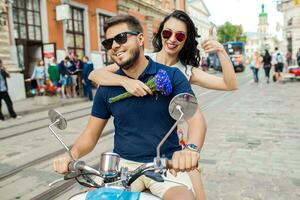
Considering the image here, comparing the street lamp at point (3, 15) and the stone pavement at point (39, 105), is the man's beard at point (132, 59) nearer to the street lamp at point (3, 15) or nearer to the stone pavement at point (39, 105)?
the stone pavement at point (39, 105)

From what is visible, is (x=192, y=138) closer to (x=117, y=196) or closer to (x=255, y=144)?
(x=117, y=196)

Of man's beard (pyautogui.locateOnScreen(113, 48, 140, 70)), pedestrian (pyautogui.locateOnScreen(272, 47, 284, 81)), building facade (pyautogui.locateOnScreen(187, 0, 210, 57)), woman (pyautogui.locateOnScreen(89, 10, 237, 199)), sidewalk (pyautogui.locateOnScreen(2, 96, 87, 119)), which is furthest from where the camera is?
building facade (pyautogui.locateOnScreen(187, 0, 210, 57))

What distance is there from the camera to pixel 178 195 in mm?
1794

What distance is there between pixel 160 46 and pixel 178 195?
1785 mm

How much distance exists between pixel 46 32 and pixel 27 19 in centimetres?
120

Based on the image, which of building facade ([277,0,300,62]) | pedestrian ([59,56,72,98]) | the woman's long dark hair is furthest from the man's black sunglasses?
building facade ([277,0,300,62])

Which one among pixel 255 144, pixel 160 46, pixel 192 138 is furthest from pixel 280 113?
pixel 192 138

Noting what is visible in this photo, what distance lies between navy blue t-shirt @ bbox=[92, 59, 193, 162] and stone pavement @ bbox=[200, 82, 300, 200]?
75.2 inches

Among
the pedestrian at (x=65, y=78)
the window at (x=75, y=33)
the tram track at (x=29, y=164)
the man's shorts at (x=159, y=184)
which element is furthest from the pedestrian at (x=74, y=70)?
the man's shorts at (x=159, y=184)

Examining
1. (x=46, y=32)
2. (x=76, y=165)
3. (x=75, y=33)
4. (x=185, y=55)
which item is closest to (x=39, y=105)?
(x=46, y=32)

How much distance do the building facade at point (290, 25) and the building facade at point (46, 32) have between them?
31.5 m

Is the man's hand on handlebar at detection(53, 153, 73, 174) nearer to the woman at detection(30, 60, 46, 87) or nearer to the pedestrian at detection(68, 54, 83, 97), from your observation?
the pedestrian at detection(68, 54, 83, 97)

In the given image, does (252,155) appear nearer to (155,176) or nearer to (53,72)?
(155,176)

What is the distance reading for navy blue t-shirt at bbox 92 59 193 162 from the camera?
2135mm
